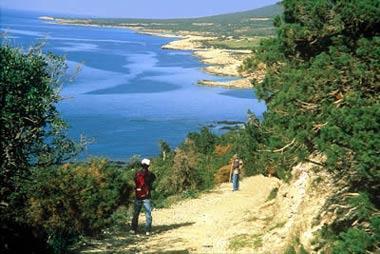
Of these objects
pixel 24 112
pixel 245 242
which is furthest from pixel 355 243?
pixel 24 112

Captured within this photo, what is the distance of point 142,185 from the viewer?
1289 cm

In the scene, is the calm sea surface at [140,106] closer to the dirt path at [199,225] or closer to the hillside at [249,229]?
the dirt path at [199,225]

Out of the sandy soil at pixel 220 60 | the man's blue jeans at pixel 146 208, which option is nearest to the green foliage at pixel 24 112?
the man's blue jeans at pixel 146 208

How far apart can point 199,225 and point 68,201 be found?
374 cm

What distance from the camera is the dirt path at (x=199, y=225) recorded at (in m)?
12.3

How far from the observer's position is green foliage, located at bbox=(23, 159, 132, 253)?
38.9 feet

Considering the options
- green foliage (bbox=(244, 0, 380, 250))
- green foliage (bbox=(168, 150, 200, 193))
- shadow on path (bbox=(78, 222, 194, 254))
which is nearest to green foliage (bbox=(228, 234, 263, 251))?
shadow on path (bbox=(78, 222, 194, 254))

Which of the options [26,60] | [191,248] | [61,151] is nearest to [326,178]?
[191,248]

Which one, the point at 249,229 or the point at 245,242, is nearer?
the point at 245,242

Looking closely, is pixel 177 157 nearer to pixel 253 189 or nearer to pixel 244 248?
pixel 253 189

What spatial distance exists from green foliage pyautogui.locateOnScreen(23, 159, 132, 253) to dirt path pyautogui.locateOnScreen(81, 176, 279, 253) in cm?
66

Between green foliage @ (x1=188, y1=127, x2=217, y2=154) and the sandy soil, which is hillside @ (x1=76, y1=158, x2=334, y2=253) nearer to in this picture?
green foliage @ (x1=188, y1=127, x2=217, y2=154)

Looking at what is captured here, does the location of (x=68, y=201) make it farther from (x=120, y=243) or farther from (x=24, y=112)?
(x=24, y=112)

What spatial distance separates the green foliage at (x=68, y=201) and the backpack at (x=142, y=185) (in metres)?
1.28
